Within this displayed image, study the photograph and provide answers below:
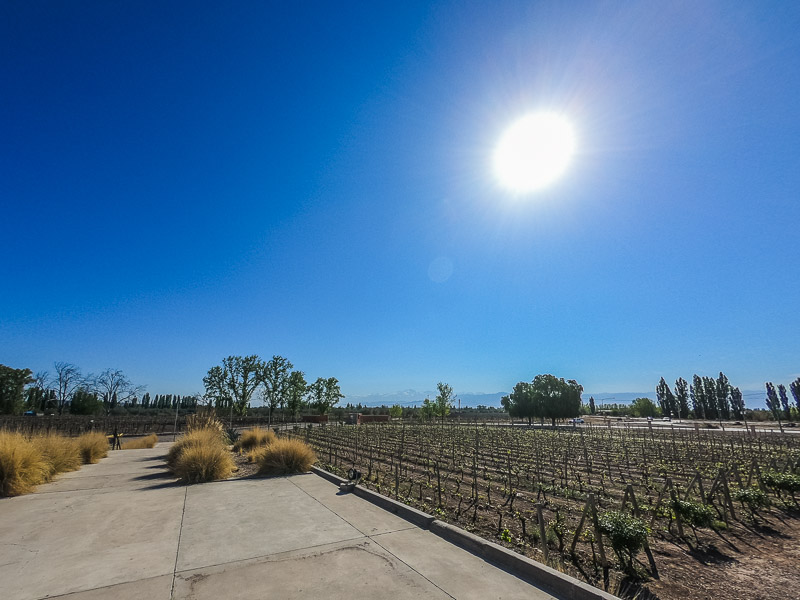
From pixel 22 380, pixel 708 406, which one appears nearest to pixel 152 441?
pixel 22 380

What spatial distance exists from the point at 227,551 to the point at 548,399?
5113cm

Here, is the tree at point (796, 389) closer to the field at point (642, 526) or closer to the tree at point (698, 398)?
the tree at point (698, 398)

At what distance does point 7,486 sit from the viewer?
7.85m

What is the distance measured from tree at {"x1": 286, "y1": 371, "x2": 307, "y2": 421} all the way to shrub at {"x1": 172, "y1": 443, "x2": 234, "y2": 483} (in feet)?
138

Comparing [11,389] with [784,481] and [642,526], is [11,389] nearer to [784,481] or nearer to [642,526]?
[642,526]

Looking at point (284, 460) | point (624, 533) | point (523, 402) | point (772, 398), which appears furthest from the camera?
point (772, 398)

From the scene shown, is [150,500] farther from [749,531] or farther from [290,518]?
[749,531]

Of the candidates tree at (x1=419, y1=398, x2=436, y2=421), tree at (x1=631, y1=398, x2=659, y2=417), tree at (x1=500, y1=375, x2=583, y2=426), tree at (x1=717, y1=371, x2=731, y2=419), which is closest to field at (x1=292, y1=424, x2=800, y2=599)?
tree at (x1=500, y1=375, x2=583, y2=426)

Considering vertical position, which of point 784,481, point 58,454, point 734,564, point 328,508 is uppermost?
point 784,481

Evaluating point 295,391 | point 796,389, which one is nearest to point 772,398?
point 796,389

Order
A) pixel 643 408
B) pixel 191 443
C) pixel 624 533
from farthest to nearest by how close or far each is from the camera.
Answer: pixel 643 408 → pixel 191 443 → pixel 624 533

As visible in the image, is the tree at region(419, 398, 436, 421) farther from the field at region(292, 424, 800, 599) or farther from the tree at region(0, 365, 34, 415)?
the tree at region(0, 365, 34, 415)

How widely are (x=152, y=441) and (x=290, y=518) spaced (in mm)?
18639

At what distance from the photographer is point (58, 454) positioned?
1067 cm
